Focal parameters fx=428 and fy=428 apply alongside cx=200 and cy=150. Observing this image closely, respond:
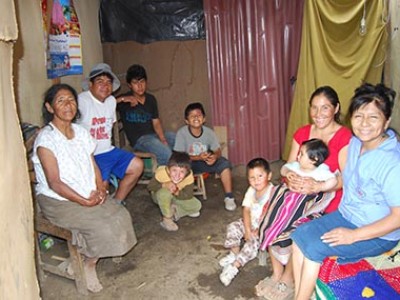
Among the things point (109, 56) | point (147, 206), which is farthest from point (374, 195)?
point (109, 56)

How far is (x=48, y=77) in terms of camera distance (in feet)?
12.6

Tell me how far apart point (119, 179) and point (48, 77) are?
1.17 m

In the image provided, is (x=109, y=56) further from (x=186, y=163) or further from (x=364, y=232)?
(x=364, y=232)

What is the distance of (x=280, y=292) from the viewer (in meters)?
2.84

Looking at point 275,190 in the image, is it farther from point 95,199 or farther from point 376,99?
point 95,199

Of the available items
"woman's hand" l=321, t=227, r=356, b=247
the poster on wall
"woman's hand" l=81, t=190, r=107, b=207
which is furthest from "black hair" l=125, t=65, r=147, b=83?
"woman's hand" l=321, t=227, r=356, b=247

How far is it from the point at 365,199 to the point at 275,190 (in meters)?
0.78

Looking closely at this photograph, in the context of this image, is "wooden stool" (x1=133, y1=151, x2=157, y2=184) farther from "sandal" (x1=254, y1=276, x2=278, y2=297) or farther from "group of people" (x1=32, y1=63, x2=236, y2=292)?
"sandal" (x1=254, y1=276, x2=278, y2=297)

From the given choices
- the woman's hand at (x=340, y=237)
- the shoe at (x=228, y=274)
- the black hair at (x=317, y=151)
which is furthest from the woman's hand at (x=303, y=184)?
the shoe at (x=228, y=274)

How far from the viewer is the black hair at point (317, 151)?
9.00ft

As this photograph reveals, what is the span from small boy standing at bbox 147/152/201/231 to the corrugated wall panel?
1287 millimetres

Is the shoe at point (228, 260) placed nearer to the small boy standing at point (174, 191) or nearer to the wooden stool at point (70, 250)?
the small boy standing at point (174, 191)

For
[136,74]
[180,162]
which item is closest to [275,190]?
[180,162]

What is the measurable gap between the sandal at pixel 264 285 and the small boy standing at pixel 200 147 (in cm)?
149
